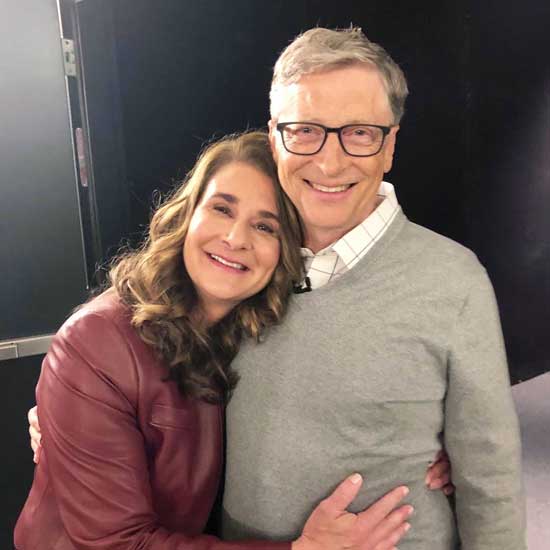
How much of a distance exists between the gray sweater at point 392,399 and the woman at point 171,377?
6 centimetres

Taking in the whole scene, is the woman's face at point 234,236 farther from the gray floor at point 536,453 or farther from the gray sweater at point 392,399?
the gray floor at point 536,453

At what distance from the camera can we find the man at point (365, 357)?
3.80 feet

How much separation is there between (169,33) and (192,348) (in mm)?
1329

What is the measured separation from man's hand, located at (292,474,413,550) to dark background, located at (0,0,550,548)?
1.25 m

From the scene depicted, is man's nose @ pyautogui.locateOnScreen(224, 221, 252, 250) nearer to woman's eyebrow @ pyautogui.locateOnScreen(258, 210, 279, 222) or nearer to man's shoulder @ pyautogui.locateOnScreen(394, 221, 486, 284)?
woman's eyebrow @ pyautogui.locateOnScreen(258, 210, 279, 222)

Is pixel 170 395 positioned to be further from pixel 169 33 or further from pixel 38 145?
pixel 169 33

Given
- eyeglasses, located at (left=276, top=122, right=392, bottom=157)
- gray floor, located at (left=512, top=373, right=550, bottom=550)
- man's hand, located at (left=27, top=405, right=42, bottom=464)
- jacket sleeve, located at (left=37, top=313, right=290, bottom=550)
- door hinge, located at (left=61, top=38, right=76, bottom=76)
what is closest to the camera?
jacket sleeve, located at (left=37, top=313, right=290, bottom=550)

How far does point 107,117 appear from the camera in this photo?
199 centimetres

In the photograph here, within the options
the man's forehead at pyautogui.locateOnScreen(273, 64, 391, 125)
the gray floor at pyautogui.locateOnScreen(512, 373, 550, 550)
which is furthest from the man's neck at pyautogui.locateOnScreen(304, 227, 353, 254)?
the gray floor at pyautogui.locateOnScreen(512, 373, 550, 550)

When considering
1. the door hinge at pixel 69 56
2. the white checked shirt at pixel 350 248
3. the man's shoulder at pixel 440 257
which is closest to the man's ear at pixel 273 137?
the white checked shirt at pixel 350 248

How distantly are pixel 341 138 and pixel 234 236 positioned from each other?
298mm

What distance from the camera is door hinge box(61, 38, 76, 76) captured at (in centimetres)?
196

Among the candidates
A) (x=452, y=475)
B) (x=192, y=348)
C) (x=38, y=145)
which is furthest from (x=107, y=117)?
(x=452, y=475)

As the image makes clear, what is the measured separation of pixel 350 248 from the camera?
4.03 feet
